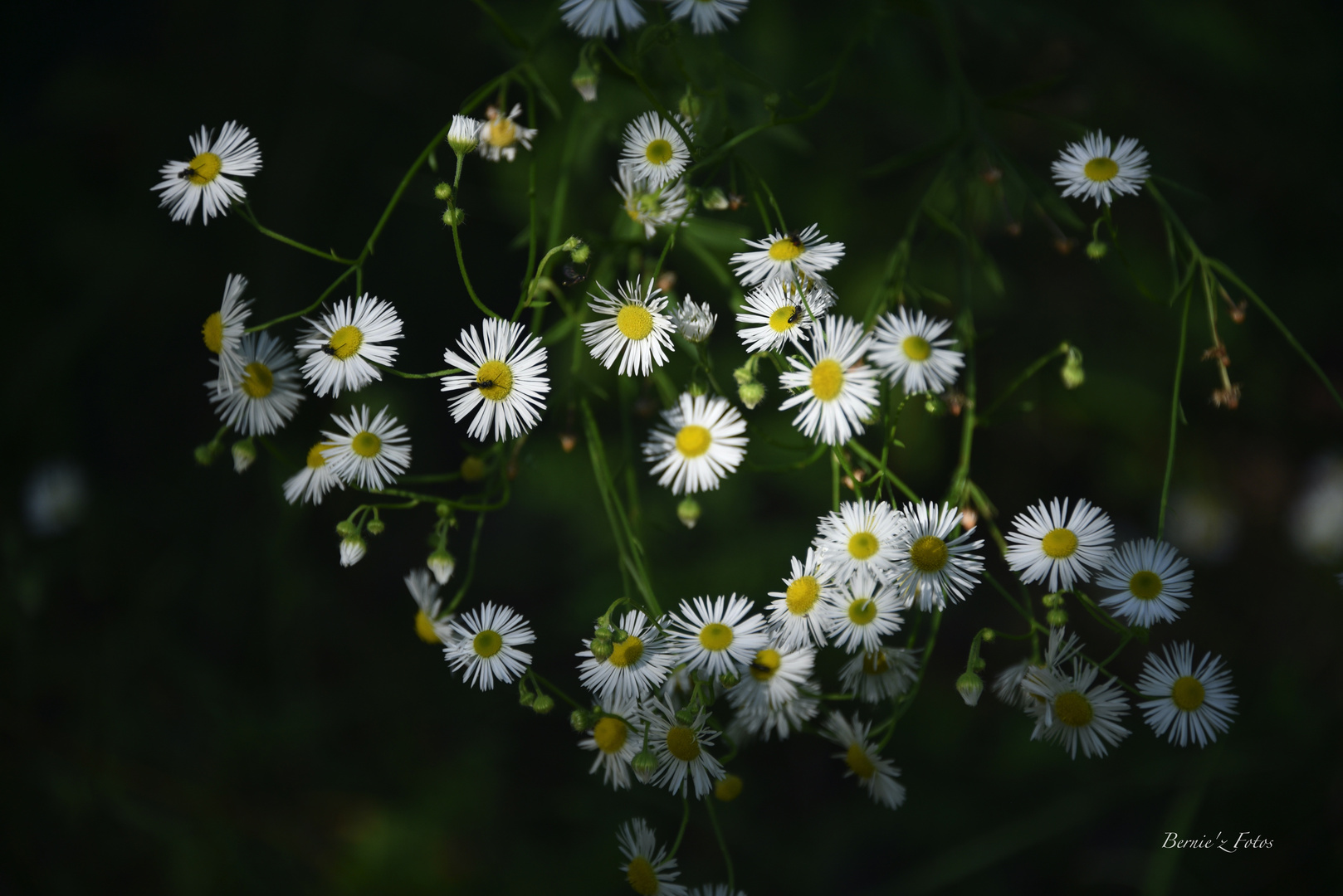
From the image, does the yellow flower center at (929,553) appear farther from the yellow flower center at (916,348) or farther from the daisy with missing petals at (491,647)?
the daisy with missing petals at (491,647)

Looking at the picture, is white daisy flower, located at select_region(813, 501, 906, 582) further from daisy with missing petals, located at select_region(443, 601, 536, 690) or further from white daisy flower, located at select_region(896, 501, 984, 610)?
daisy with missing petals, located at select_region(443, 601, 536, 690)

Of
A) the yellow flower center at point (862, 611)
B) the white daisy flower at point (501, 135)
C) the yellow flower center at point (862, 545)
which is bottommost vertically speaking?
the yellow flower center at point (862, 611)

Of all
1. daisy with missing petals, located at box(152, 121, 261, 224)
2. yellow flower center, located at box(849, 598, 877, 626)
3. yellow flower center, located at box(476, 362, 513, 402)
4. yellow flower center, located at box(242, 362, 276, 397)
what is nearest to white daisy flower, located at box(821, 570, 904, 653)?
yellow flower center, located at box(849, 598, 877, 626)

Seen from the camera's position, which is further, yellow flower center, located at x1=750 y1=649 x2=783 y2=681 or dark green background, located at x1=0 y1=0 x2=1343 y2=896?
dark green background, located at x1=0 y1=0 x2=1343 y2=896

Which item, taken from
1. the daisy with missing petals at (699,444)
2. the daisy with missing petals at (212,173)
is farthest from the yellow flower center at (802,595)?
the daisy with missing petals at (212,173)

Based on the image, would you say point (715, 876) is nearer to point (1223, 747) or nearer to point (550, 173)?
point (1223, 747)

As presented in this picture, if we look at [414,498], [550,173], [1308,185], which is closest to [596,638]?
[414,498]

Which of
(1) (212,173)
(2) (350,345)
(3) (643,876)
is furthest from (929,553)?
(1) (212,173)
